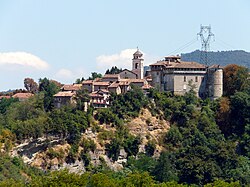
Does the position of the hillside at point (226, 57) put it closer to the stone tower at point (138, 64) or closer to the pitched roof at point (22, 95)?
the pitched roof at point (22, 95)

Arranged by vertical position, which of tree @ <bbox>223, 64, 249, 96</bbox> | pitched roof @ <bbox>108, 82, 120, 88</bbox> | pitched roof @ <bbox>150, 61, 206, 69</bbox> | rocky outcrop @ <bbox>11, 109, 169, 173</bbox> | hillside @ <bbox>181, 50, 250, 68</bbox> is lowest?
rocky outcrop @ <bbox>11, 109, 169, 173</bbox>

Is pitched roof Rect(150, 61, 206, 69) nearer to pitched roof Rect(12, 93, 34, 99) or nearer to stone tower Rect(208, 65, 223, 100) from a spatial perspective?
stone tower Rect(208, 65, 223, 100)

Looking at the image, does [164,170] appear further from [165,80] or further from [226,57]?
[226,57]

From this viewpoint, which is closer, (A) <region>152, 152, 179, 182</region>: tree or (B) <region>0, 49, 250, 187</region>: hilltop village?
(A) <region>152, 152, 179, 182</region>: tree

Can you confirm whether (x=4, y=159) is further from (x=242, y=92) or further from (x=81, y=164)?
(x=242, y=92)

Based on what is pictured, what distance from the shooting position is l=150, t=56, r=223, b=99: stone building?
8112 cm

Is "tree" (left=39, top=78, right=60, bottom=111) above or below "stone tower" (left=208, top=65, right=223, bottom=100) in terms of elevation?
below

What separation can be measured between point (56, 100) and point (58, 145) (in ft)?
16.9

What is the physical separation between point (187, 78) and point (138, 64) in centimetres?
518

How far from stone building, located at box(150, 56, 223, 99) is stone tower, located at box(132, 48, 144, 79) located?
139 cm

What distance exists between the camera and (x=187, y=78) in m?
81.2

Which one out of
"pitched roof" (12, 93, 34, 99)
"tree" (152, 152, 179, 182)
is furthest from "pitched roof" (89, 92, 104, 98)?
"pitched roof" (12, 93, 34, 99)

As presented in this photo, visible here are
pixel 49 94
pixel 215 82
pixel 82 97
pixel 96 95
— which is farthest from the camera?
pixel 215 82

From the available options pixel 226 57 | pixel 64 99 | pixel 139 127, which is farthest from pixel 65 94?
pixel 226 57
